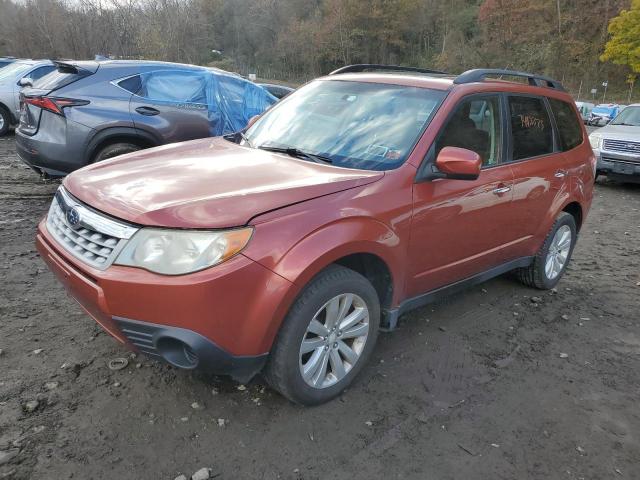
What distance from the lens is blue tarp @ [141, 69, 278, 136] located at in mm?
6512

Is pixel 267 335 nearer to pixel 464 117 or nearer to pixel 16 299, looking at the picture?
pixel 464 117

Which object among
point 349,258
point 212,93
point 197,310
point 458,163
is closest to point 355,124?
point 458,163

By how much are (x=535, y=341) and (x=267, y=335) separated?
236cm

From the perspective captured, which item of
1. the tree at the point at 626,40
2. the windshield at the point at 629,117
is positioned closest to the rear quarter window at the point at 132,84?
the windshield at the point at 629,117

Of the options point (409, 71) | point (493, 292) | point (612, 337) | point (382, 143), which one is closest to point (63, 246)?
point (382, 143)

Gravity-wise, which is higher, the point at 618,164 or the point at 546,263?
the point at 546,263

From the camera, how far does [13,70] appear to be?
11.7m

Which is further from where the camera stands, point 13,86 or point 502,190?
point 13,86

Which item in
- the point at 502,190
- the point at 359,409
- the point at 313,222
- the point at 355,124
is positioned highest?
the point at 355,124

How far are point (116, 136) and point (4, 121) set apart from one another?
7277 mm

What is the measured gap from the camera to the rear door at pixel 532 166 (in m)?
3.84

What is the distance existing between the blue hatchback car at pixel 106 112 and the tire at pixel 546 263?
445cm

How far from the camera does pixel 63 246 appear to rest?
262 cm

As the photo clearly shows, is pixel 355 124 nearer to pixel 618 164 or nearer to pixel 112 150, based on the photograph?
pixel 112 150
